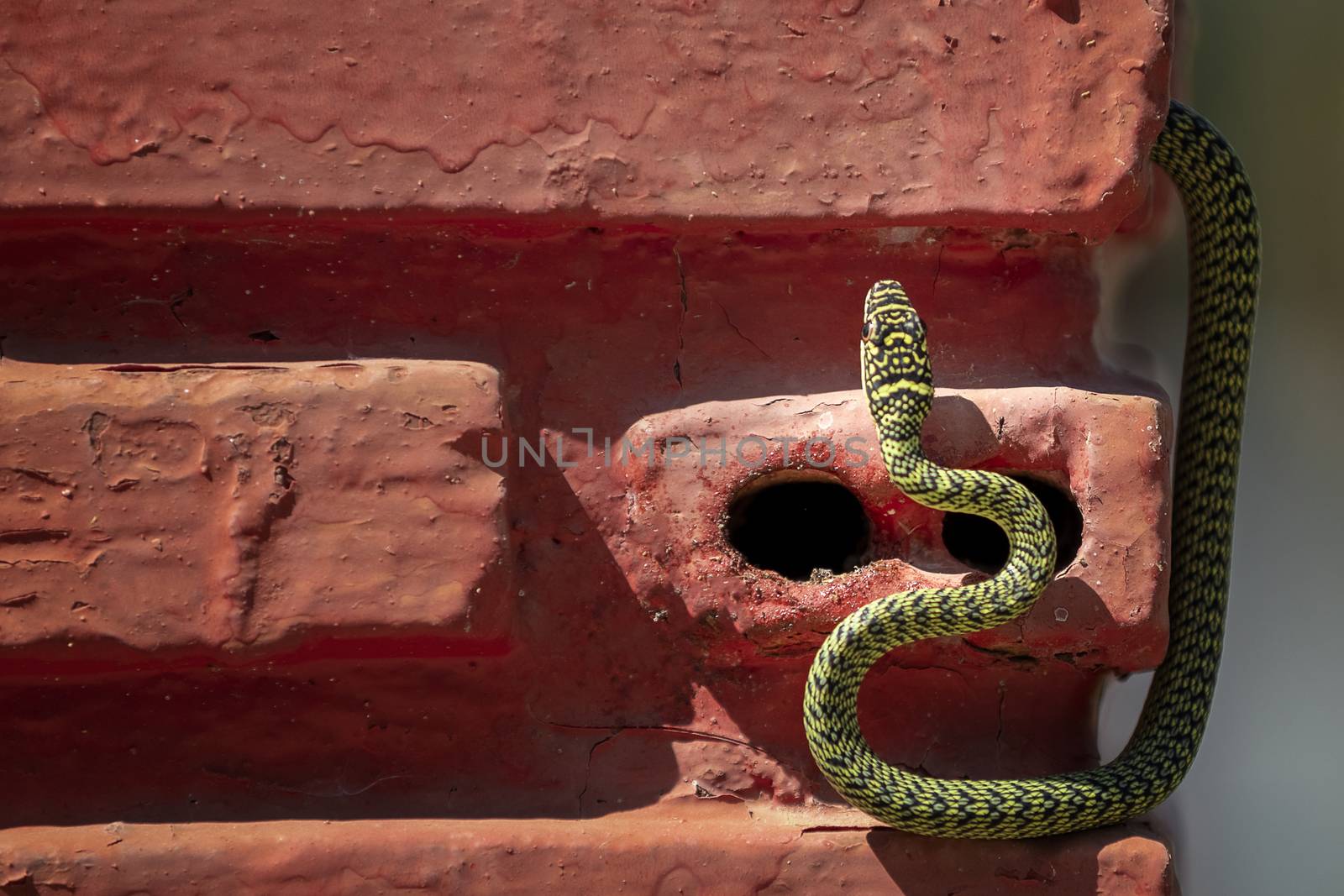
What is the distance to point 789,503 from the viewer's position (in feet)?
8.95

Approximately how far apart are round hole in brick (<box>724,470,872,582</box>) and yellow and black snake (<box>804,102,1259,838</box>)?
1.15ft

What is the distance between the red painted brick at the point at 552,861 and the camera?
2.27 metres

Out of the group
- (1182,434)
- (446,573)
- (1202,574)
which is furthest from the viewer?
(1182,434)

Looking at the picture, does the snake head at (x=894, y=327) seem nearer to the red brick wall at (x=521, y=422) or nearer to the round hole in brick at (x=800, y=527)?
the red brick wall at (x=521, y=422)

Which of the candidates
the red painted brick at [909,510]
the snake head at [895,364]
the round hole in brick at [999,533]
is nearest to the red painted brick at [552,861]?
the red painted brick at [909,510]

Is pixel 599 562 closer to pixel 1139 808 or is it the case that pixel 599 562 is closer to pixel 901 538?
pixel 901 538

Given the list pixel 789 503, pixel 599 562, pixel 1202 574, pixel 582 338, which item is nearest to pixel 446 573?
pixel 599 562

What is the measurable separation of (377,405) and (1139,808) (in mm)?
2131

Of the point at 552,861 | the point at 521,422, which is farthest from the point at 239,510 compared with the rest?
the point at 552,861

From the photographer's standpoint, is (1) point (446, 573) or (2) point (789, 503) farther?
(2) point (789, 503)

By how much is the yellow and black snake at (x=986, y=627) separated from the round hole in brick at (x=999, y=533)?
0.21m

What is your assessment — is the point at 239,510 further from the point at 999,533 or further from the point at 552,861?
the point at 999,533

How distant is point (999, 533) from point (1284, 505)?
4.58 feet

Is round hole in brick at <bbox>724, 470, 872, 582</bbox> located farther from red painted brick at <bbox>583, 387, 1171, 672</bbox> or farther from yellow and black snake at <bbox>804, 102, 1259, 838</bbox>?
yellow and black snake at <bbox>804, 102, 1259, 838</bbox>
